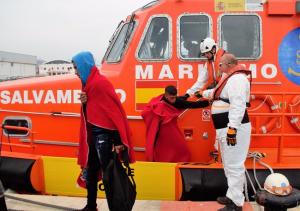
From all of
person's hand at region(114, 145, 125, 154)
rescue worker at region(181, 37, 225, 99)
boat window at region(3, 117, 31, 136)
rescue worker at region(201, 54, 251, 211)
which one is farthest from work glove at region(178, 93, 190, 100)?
boat window at region(3, 117, 31, 136)

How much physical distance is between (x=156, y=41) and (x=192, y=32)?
18.9 inches

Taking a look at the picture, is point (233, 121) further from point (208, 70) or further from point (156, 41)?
point (156, 41)

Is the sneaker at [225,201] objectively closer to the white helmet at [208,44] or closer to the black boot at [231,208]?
the black boot at [231,208]

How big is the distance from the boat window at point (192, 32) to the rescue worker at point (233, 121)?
111 cm

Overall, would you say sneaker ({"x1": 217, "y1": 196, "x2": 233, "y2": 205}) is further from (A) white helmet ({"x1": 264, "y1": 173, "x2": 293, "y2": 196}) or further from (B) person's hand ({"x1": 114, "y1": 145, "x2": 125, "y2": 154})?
(B) person's hand ({"x1": 114, "y1": 145, "x2": 125, "y2": 154})

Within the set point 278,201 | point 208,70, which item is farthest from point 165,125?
point 278,201

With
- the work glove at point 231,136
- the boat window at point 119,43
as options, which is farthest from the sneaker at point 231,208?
the boat window at point 119,43

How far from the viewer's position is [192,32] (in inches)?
202

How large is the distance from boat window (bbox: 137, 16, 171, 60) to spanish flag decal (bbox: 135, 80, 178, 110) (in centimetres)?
32

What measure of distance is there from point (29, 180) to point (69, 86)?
1272 mm

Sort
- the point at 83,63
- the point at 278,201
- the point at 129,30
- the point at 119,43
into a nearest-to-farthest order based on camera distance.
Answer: the point at 278,201
the point at 83,63
the point at 129,30
the point at 119,43

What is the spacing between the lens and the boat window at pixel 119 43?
5.34 meters

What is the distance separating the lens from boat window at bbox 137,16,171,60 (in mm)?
5125

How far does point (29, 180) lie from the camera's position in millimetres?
4836
